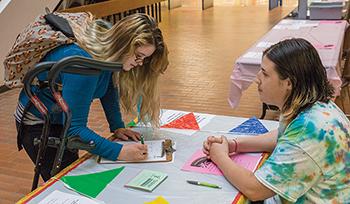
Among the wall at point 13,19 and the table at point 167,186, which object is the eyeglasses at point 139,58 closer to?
the table at point 167,186

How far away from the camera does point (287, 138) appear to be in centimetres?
135

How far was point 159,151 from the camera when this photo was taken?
1757 millimetres

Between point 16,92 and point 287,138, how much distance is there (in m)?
4.45

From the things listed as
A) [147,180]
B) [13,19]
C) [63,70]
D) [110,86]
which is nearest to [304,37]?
[110,86]

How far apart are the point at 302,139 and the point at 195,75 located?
4.21m

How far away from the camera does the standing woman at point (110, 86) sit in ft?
A: 5.18

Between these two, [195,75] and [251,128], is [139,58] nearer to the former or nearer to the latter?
[251,128]

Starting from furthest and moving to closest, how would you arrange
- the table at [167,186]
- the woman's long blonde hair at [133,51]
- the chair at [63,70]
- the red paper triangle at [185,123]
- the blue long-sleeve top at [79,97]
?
the red paper triangle at [185,123] → the woman's long blonde hair at [133,51] → the blue long-sleeve top at [79,97] → the table at [167,186] → the chair at [63,70]

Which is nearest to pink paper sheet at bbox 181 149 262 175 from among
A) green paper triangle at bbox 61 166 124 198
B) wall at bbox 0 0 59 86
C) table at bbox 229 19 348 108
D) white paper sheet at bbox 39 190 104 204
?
green paper triangle at bbox 61 166 124 198

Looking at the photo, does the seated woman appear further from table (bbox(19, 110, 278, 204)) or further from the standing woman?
the standing woman

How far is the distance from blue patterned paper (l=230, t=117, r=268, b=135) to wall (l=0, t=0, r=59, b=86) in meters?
4.02

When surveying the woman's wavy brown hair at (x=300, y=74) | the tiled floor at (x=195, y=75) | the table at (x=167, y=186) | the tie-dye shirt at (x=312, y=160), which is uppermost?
the woman's wavy brown hair at (x=300, y=74)

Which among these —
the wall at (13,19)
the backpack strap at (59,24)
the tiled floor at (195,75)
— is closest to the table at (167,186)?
the backpack strap at (59,24)

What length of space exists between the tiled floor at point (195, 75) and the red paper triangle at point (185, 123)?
1.36m
